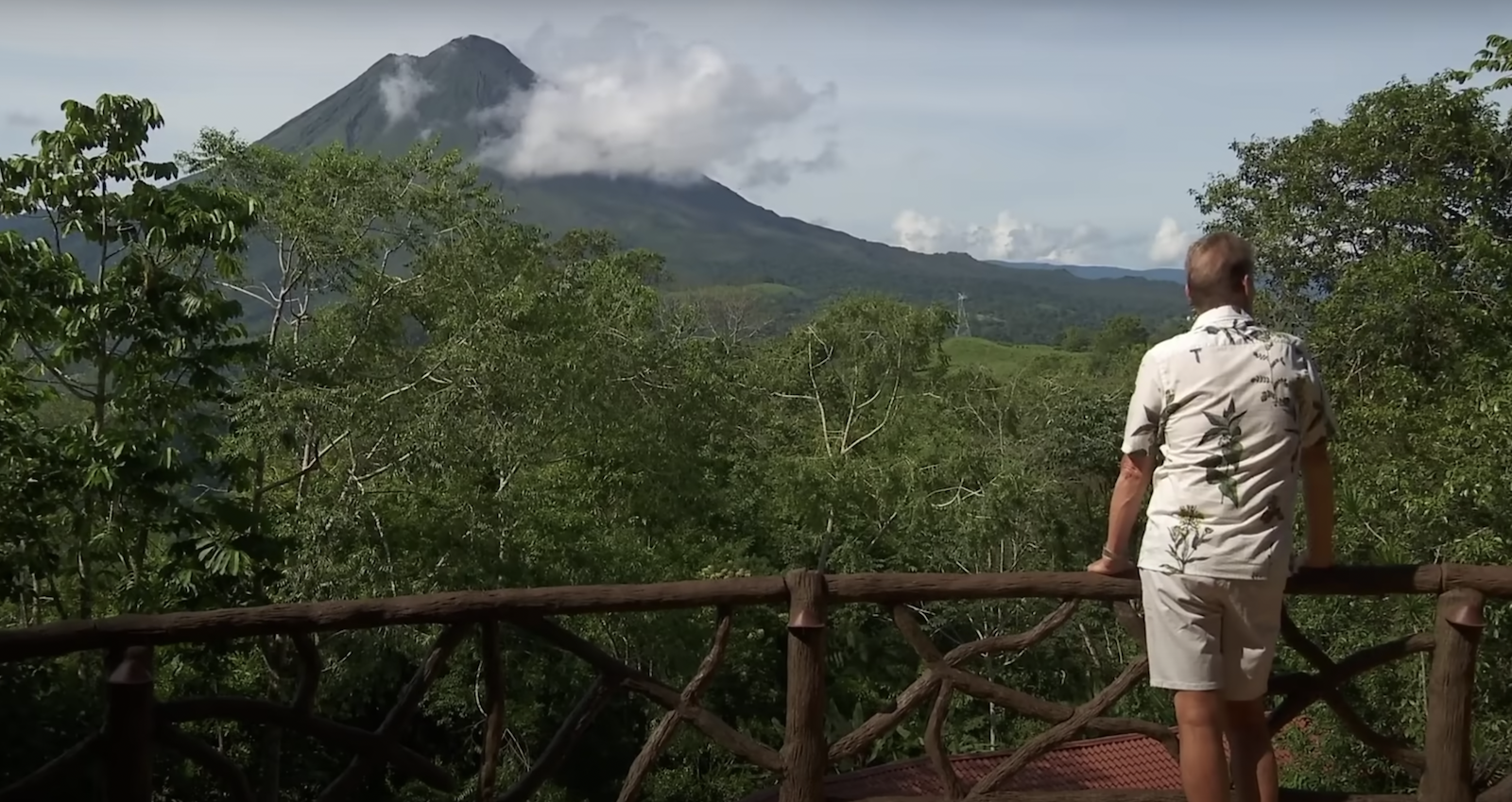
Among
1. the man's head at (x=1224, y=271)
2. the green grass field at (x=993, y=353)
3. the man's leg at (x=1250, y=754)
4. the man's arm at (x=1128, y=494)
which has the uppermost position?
the man's head at (x=1224, y=271)

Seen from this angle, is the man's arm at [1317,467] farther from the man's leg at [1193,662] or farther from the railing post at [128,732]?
the railing post at [128,732]

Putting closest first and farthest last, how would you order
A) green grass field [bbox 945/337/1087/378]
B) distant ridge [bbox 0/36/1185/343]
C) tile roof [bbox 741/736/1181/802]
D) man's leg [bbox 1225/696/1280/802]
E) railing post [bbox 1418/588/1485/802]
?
man's leg [bbox 1225/696/1280/802] → railing post [bbox 1418/588/1485/802] → tile roof [bbox 741/736/1181/802] → green grass field [bbox 945/337/1087/378] → distant ridge [bbox 0/36/1185/343]

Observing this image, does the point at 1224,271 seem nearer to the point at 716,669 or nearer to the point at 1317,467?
the point at 1317,467

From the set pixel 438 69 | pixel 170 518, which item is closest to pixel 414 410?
pixel 170 518

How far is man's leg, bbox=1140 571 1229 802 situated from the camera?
2.04 metres

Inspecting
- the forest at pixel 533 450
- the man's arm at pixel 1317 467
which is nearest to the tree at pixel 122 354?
the forest at pixel 533 450

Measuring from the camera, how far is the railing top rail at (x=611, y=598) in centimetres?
200

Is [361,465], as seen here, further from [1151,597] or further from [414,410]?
[1151,597]

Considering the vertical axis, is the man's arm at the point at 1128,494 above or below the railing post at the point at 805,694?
above

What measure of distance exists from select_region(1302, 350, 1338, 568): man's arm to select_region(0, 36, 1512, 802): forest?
2.95 feet

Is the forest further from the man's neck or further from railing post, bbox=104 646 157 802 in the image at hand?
the man's neck

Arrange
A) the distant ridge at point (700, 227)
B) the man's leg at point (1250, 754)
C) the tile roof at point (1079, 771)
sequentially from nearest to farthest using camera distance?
1. the man's leg at point (1250, 754)
2. the tile roof at point (1079, 771)
3. the distant ridge at point (700, 227)

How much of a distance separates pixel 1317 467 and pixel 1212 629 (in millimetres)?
351

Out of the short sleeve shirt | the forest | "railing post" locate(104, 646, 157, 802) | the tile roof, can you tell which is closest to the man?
the short sleeve shirt
